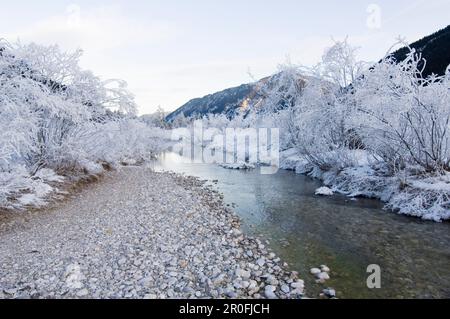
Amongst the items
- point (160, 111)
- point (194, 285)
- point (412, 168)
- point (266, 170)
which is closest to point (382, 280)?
point (194, 285)

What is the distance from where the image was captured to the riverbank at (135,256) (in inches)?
221

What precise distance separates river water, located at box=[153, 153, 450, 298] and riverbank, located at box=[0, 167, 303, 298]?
2.90 ft

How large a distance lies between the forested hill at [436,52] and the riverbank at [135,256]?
35978 mm

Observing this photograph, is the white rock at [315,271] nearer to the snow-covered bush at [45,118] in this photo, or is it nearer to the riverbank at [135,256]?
the riverbank at [135,256]

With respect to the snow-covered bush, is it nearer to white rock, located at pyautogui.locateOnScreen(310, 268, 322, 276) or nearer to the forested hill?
white rock, located at pyautogui.locateOnScreen(310, 268, 322, 276)

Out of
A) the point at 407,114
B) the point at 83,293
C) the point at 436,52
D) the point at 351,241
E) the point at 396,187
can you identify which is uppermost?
the point at 436,52

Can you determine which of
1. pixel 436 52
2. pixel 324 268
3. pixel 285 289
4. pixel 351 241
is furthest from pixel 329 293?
pixel 436 52

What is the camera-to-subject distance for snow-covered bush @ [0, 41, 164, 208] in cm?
967

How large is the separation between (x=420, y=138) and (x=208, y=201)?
29.7ft

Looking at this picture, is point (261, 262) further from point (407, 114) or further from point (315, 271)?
point (407, 114)

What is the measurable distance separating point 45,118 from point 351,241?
13310mm

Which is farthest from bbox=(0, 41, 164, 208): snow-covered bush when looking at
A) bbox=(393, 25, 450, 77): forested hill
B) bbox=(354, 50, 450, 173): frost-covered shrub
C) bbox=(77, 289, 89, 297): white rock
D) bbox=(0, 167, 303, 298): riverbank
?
bbox=(393, 25, 450, 77): forested hill

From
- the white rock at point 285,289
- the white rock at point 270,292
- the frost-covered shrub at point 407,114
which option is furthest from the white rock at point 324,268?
the frost-covered shrub at point 407,114

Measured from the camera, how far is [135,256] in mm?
6949
